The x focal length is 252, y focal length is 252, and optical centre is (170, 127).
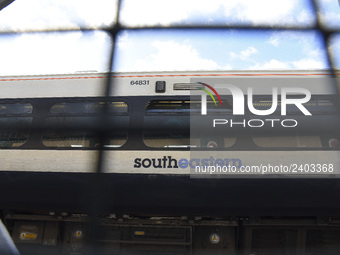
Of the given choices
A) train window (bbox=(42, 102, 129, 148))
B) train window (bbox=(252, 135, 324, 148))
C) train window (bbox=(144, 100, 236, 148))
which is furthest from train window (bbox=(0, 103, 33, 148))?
train window (bbox=(252, 135, 324, 148))

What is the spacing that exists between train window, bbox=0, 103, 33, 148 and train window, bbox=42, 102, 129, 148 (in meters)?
0.23

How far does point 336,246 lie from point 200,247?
1229mm

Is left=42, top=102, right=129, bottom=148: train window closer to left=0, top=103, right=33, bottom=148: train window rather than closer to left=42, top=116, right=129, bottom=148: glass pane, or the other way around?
left=42, top=116, right=129, bottom=148: glass pane

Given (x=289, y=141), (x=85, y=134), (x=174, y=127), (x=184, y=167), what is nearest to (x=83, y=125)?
(x=85, y=134)

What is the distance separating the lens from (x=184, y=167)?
7.52ft

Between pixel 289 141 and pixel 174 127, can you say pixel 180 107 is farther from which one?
pixel 289 141

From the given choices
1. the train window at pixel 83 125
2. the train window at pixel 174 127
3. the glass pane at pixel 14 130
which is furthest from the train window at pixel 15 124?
the train window at pixel 174 127

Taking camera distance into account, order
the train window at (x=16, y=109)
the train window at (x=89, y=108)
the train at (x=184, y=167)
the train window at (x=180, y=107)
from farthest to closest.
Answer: the train window at (x=16, y=109)
the train window at (x=89, y=108)
the train window at (x=180, y=107)
the train at (x=184, y=167)

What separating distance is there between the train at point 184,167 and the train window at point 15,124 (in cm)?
3

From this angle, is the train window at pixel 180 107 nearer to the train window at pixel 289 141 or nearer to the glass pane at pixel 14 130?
the train window at pixel 289 141

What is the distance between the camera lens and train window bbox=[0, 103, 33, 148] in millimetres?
2586

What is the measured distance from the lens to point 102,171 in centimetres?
238

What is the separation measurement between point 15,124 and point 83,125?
0.80m

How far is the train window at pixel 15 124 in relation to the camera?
102 inches
